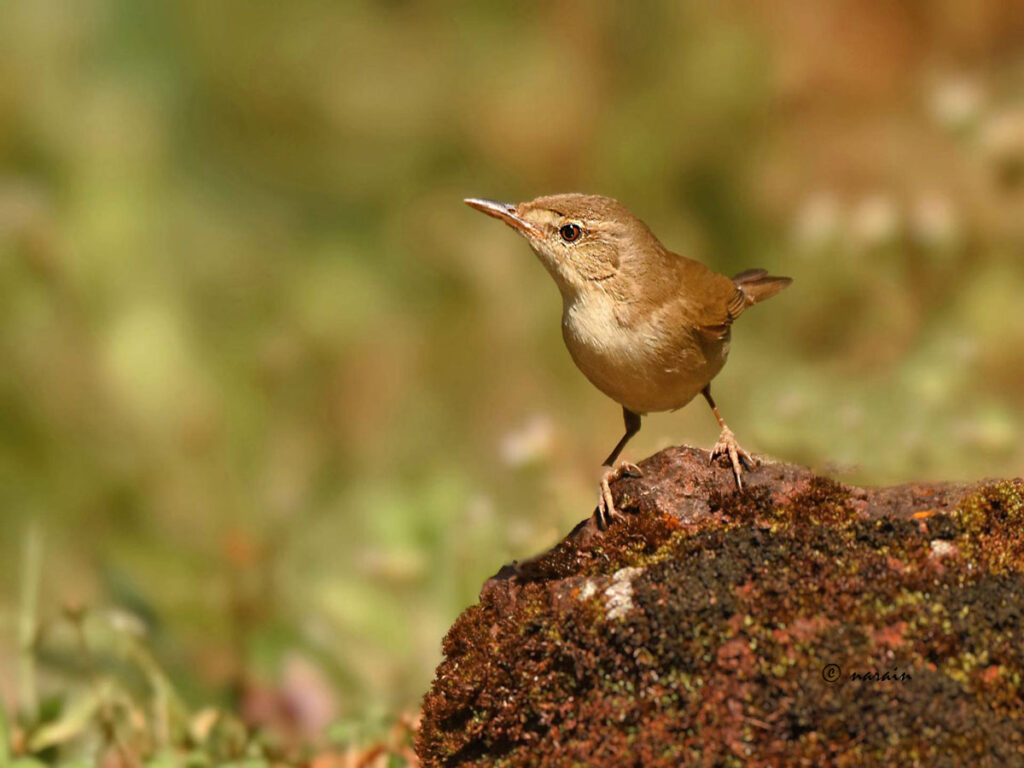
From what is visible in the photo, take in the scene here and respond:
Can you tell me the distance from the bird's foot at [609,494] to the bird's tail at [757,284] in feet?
4.10

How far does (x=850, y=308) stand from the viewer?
21.4ft

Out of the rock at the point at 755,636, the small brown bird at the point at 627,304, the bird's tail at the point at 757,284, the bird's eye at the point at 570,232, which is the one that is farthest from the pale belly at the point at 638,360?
the bird's tail at the point at 757,284

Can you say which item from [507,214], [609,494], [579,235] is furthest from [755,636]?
[507,214]

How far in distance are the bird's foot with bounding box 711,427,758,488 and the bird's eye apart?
0.92 m

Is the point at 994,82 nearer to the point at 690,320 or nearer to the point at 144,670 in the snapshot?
the point at 690,320

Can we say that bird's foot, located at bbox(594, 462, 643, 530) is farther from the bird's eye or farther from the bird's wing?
the bird's eye

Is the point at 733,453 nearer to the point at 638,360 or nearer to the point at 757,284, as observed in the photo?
the point at 638,360

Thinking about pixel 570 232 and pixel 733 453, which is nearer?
pixel 733 453

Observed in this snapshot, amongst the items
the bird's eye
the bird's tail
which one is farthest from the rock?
the bird's tail

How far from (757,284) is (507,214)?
1.05 meters

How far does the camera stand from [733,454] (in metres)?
3.16

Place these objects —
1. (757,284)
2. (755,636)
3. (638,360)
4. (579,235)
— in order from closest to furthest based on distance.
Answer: (755,636), (638,360), (579,235), (757,284)

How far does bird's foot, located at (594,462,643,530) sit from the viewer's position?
10.2ft

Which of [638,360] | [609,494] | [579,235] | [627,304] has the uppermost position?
[579,235]
